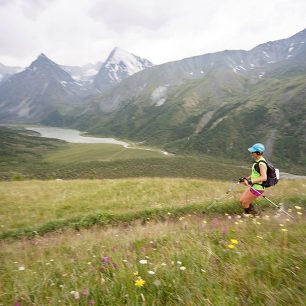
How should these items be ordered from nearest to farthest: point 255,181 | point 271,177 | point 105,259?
point 105,259, point 255,181, point 271,177

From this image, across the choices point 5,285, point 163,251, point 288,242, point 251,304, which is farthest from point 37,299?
point 288,242

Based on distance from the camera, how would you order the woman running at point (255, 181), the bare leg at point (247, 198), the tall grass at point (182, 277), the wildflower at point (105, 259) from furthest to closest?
1. the bare leg at point (247, 198)
2. the woman running at point (255, 181)
3. the wildflower at point (105, 259)
4. the tall grass at point (182, 277)

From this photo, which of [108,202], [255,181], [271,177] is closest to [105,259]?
[255,181]

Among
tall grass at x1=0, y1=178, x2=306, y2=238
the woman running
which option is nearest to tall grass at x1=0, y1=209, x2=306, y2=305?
the woman running

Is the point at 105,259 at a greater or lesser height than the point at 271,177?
lesser

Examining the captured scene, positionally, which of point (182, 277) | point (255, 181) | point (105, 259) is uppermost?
point (182, 277)

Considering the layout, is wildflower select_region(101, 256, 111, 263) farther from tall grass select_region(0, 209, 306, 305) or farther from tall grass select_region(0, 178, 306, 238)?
tall grass select_region(0, 178, 306, 238)

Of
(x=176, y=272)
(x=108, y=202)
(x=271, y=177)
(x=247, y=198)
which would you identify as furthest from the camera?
(x=108, y=202)

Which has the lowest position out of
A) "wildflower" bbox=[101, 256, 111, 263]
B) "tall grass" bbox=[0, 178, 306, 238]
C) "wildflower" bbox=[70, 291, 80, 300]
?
"tall grass" bbox=[0, 178, 306, 238]

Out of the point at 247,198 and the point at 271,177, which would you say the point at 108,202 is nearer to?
the point at 247,198

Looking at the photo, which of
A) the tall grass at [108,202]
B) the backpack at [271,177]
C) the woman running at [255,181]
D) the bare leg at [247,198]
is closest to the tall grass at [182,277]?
the woman running at [255,181]

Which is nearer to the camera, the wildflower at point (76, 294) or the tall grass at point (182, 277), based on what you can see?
the tall grass at point (182, 277)

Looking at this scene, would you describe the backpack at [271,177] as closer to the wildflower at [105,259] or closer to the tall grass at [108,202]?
the tall grass at [108,202]

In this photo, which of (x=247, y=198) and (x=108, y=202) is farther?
(x=108, y=202)
